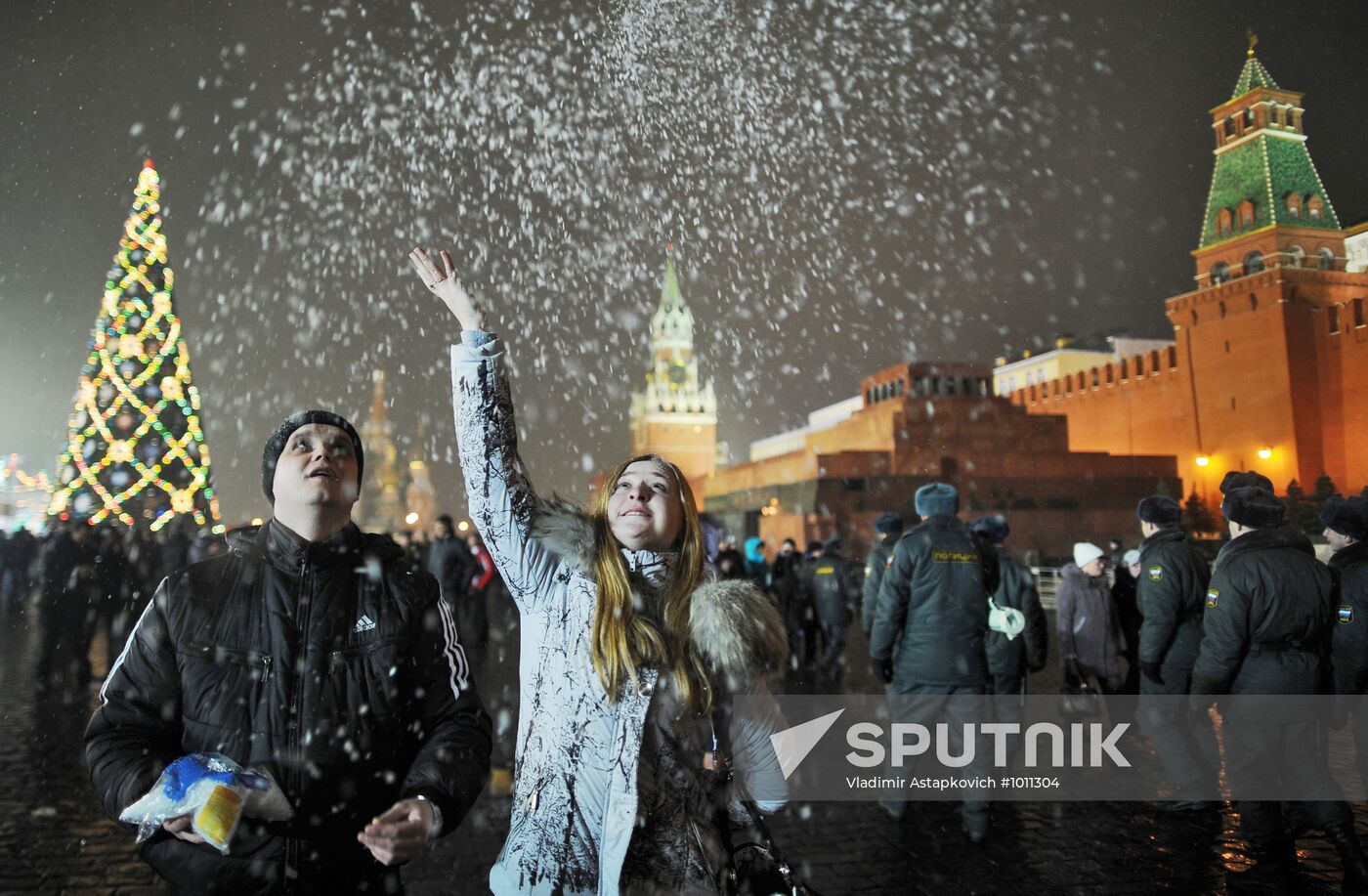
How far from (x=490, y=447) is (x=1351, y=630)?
10.9 feet

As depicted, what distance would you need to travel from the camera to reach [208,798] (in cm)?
155

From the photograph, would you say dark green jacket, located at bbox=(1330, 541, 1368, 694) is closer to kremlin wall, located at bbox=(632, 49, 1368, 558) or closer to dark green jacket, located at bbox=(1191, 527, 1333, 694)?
dark green jacket, located at bbox=(1191, 527, 1333, 694)

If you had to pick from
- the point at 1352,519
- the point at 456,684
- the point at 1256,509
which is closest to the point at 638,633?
the point at 456,684

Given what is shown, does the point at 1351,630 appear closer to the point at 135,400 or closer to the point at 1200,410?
the point at 135,400

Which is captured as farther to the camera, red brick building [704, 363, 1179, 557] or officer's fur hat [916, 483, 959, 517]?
red brick building [704, 363, 1179, 557]

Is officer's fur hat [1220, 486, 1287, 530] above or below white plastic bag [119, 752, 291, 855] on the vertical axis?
above

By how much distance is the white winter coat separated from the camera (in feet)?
6.04

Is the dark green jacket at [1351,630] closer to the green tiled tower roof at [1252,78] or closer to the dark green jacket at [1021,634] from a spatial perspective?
the dark green jacket at [1021,634]

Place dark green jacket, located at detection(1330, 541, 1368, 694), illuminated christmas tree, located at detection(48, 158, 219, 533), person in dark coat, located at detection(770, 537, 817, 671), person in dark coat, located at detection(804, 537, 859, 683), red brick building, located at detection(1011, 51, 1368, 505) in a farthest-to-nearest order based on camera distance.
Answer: red brick building, located at detection(1011, 51, 1368, 505)
illuminated christmas tree, located at detection(48, 158, 219, 533)
person in dark coat, located at detection(770, 537, 817, 671)
person in dark coat, located at detection(804, 537, 859, 683)
dark green jacket, located at detection(1330, 541, 1368, 694)

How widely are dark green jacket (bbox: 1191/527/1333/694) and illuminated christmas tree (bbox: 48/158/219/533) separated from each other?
1758 centimetres

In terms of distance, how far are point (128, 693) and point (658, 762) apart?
937mm

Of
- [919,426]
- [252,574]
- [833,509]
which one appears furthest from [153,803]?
[919,426]

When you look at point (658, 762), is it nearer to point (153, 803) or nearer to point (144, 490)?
point (153, 803)

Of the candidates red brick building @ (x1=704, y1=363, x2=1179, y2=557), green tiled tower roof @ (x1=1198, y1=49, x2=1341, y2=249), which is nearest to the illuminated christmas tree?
red brick building @ (x1=704, y1=363, x2=1179, y2=557)
